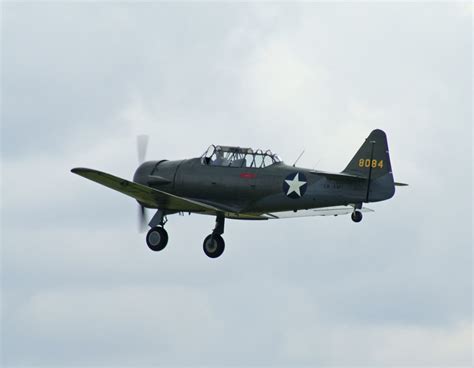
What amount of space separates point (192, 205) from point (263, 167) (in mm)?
1877

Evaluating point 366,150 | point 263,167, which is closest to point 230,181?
point 263,167

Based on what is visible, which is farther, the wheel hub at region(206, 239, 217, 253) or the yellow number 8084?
the wheel hub at region(206, 239, 217, 253)

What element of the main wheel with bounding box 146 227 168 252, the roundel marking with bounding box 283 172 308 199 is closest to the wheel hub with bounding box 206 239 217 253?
the main wheel with bounding box 146 227 168 252

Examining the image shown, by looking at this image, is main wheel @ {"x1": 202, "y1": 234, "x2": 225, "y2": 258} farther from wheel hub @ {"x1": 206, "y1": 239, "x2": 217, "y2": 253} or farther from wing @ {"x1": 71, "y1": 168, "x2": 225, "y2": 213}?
wing @ {"x1": 71, "y1": 168, "x2": 225, "y2": 213}

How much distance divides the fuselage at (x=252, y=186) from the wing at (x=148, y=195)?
390 mm

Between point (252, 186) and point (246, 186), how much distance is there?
15cm

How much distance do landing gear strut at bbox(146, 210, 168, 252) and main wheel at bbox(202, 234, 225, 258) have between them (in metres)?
1.03

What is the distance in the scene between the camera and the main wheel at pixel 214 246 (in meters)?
42.8

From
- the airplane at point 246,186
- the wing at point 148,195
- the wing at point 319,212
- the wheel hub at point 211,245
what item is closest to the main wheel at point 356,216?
the airplane at point 246,186

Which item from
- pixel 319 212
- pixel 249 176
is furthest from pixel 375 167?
pixel 249 176

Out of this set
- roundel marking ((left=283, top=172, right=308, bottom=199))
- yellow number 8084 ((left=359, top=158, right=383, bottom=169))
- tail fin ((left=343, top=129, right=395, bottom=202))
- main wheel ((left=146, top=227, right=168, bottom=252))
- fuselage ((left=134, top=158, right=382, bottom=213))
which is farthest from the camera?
main wheel ((left=146, top=227, right=168, bottom=252))

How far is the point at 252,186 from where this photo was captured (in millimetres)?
41594

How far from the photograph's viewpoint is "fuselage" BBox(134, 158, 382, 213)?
4038 centimetres

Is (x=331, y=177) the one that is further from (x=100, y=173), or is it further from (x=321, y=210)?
(x=100, y=173)
